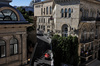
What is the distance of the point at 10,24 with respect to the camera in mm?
12109

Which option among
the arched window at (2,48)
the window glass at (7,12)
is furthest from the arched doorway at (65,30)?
the arched window at (2,48)

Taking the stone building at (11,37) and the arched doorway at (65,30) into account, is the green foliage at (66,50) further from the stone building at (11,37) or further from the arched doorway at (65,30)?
the stone building at (11,37)

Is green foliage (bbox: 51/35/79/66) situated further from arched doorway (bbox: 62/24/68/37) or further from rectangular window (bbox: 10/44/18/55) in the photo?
rectangular window (bbox: 10/44/18/55)

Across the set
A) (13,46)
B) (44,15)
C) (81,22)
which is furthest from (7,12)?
(44,15)

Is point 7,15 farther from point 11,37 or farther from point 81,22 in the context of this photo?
point 81,22

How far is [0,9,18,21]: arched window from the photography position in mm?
12164

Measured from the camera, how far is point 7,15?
1250 centimetres

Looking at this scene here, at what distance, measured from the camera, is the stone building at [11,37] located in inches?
479

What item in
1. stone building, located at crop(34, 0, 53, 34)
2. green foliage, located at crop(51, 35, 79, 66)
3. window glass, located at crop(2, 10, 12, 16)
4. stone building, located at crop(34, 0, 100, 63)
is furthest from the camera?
stone building, located at crop(34, 0, 53, 34)

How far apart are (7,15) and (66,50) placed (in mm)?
15730

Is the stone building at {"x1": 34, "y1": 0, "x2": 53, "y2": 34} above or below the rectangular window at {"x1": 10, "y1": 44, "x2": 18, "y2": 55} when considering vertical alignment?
above

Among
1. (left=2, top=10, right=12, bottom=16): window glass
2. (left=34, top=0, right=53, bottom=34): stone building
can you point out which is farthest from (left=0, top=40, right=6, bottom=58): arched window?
(left=34, top=0, right=53, bottom=34): stone building

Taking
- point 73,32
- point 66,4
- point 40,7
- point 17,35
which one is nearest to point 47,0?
point 40,7

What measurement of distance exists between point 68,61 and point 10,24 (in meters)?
16.7
